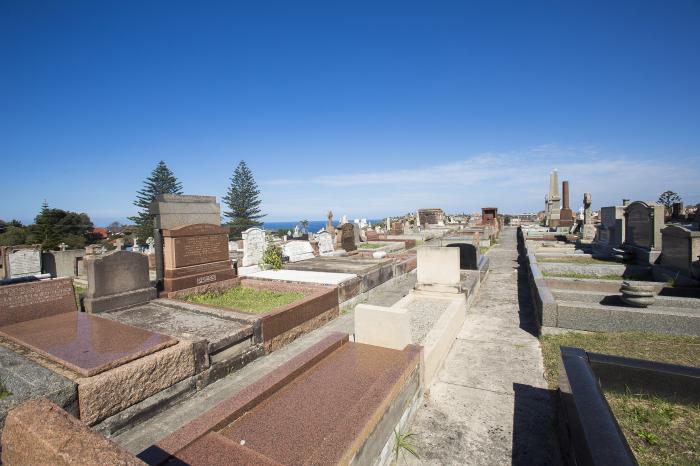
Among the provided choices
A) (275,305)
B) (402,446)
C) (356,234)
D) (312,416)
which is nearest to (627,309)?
(402,446)

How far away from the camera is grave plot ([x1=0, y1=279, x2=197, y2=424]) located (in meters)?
3.51

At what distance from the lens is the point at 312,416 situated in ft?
9.39

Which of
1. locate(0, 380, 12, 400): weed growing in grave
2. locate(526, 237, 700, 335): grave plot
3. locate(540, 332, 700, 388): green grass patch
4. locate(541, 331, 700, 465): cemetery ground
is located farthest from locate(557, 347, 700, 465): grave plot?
locate(0, 380, 12, 400): weed growing in grave

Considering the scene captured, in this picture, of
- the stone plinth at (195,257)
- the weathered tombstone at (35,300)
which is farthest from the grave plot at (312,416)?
the stone plinth at (195,257)

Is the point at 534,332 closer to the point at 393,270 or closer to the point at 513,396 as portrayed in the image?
the point at 513,396

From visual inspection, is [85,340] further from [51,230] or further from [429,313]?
[51,230]

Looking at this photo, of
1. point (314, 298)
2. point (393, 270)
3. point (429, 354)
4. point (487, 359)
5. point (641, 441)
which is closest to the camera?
point (641, 441)

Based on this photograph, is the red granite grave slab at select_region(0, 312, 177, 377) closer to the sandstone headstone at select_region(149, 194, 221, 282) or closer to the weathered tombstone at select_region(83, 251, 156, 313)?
the weathered tombstone at select_region(83, 251, 156, 313)

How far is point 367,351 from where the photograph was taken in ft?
13.6

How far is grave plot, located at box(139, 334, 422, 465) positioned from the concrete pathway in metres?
0.38

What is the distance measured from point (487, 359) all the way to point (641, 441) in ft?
8.49

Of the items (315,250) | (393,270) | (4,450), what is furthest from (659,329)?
(315,250)

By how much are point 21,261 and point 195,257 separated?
10593 mm

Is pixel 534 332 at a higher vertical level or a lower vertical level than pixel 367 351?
lower
